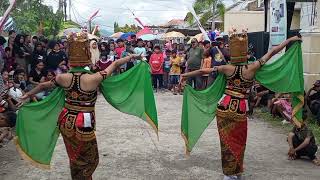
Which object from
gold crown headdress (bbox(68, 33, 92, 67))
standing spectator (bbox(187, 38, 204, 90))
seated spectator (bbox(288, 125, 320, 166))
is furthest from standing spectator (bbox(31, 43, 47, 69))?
gold crown headdress (bbox(68, 33, 92, 67))

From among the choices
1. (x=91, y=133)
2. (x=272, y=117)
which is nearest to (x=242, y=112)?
(x=91, y=133)

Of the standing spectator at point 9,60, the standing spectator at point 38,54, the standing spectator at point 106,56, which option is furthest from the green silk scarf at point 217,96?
the standing spectator at point 106,56

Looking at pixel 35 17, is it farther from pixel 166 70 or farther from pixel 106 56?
pixel 166 70

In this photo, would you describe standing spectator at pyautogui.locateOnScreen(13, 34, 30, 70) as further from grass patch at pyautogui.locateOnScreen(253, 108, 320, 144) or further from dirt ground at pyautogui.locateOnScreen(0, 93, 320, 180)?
grass patch at pyautogui.locateOnScreen(253, 108, 320, 144)

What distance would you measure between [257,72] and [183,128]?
123 centimetres

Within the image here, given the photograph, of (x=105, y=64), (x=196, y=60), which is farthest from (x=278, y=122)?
(x=105, y=64)

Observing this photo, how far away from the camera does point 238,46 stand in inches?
223

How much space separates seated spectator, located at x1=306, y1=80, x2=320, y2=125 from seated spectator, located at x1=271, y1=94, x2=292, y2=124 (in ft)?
1.36

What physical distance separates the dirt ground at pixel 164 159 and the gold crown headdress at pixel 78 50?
1953 millimetres

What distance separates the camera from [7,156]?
A: 24.1ft

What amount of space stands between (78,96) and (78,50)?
0.48m

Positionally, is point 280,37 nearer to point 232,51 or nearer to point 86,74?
point 232,51

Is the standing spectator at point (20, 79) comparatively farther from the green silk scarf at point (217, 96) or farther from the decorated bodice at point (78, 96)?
the decorated bodice at point (78, 96)

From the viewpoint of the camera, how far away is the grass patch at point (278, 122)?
904cm
